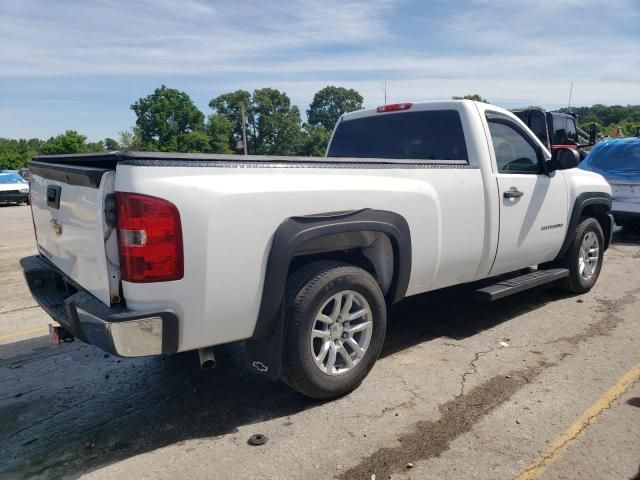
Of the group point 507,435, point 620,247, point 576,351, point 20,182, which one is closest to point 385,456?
point 507,435

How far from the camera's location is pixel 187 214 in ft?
8.28

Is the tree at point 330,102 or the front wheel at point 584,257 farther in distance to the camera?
the tree at point 330,102

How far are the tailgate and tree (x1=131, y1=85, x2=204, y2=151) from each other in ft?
263

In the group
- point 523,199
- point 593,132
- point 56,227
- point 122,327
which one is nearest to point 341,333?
point 122,327

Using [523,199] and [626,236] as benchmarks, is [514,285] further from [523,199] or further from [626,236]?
[626,236]

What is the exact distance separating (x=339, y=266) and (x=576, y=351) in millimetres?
2305

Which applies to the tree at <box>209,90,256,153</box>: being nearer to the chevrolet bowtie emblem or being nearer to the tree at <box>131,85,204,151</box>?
the tree at <box>131,85,204,151</box>

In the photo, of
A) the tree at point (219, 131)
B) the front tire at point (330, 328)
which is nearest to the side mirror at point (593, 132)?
the front tire at point (330, 328)

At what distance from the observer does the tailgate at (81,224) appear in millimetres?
2551

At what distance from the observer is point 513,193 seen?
438cm

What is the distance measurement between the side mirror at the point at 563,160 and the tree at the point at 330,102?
272 feet

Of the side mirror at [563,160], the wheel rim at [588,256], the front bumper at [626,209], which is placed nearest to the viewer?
the side mirror at [563,160]

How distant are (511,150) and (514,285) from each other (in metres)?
1.22

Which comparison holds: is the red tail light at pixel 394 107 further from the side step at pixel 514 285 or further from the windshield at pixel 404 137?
the side step at pixel 514 285
